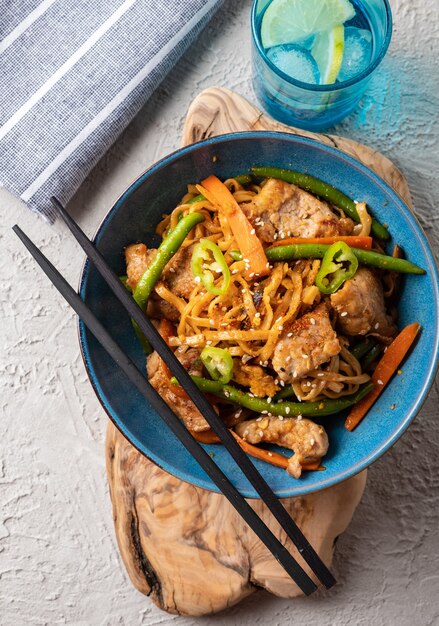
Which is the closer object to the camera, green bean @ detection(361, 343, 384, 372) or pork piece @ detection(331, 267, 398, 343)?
pork piece @ detection(331, 267, 398, 343)

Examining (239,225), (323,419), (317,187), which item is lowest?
(323,419)

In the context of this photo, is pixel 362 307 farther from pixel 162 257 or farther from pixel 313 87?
pixel 313 87

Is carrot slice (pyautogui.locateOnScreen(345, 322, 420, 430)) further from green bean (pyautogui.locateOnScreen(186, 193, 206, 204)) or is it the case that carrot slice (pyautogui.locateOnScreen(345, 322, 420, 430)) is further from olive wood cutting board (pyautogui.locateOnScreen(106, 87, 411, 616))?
green bean (pyautogui.locateOnScreen(186, 193, 206, 204))

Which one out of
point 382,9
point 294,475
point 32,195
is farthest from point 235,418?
point 382,9

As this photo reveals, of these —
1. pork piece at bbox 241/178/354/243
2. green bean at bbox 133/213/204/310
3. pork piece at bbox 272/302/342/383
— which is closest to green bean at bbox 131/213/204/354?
green bean at bbox 133/213/204/310

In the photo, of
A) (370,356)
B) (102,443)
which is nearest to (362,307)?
(370,356)

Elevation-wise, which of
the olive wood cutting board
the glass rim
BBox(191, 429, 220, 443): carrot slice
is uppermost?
the glass rim
